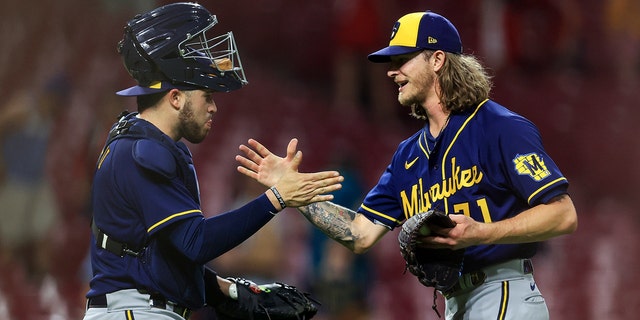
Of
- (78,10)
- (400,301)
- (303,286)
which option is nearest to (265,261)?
(303,286)

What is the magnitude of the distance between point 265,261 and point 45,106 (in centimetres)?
253

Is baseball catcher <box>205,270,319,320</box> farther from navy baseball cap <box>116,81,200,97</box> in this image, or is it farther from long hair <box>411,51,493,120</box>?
long hair <box>411,51,493,120</box>

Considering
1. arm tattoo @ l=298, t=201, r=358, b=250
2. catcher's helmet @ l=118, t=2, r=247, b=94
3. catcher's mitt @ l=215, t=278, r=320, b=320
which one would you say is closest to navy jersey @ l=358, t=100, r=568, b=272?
arm tattoo @ l=298, t=201, r=358, b=250

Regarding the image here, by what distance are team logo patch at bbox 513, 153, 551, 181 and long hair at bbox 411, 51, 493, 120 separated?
16.3 inches

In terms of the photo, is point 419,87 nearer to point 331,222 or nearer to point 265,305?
point 331,222

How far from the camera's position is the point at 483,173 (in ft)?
12.8

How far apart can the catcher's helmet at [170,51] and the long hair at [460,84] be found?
93 cm

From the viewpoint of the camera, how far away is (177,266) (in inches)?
142

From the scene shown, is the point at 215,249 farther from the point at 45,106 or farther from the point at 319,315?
the point at 45,106

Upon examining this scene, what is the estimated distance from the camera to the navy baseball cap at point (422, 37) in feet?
13.7

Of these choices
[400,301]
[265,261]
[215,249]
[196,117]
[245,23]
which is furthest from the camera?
[245,23]

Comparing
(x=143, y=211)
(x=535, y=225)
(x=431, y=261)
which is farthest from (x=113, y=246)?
(x=535, y=225)

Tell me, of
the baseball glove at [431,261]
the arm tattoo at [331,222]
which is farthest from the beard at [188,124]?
the baseball glove at [431,261]

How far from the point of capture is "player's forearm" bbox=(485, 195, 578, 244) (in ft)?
12.0
